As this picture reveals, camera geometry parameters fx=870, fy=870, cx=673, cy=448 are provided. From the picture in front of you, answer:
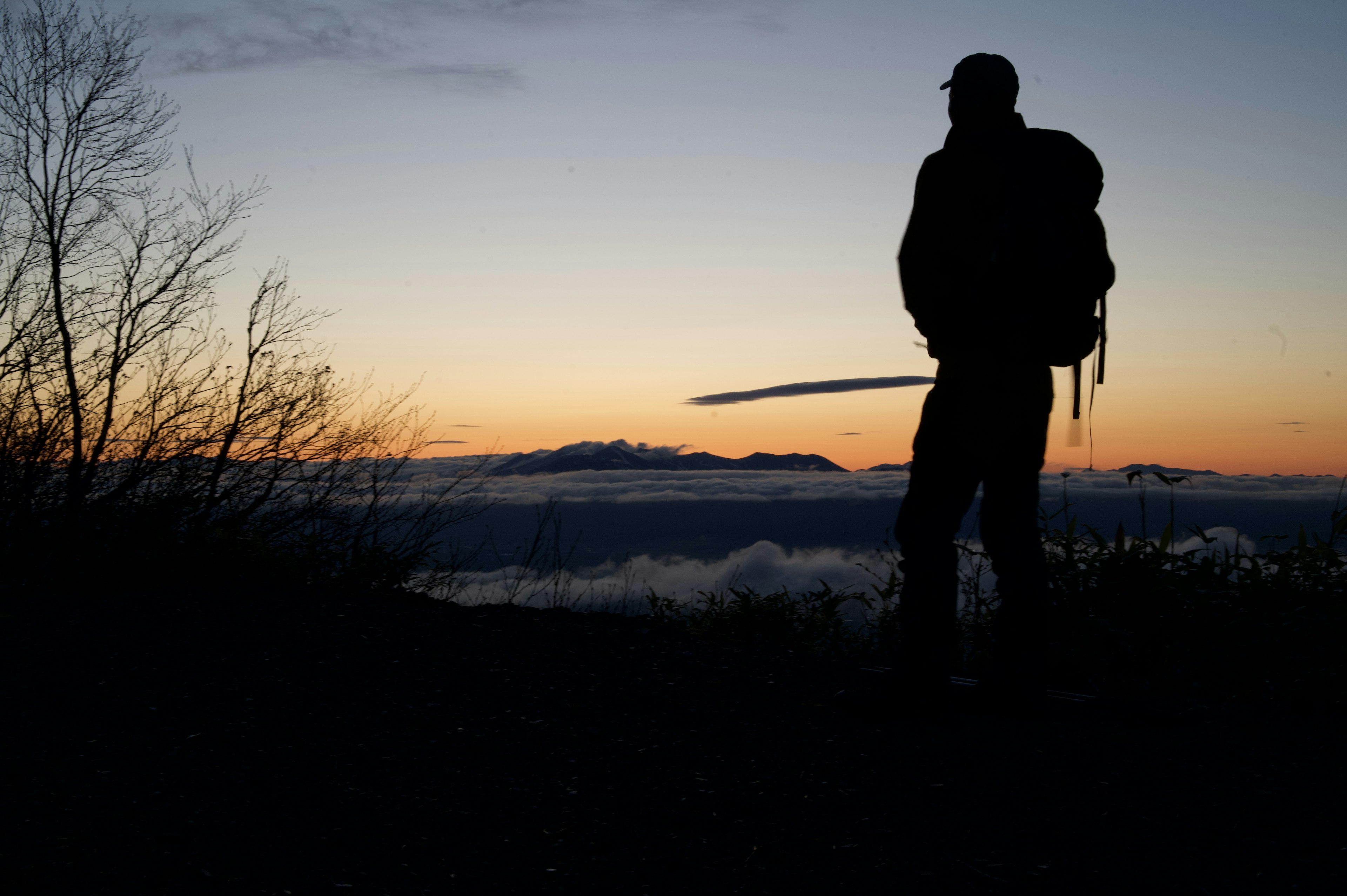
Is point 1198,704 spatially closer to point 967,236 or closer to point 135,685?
point 967,236

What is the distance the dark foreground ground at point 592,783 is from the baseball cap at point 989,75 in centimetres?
214

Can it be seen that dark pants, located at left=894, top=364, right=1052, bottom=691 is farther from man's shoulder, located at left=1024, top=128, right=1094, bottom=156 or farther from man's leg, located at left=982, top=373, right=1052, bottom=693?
man's shoulder, located at left=1024, top=128, right=1094, bottom=156

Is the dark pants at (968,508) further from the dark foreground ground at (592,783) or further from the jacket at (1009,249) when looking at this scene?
the dark foreground ground at (592,783)

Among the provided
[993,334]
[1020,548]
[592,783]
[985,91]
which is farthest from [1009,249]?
[592,783]

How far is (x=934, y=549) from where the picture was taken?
9.78ft

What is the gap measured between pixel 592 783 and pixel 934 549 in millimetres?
1373

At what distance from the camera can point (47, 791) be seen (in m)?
2.39

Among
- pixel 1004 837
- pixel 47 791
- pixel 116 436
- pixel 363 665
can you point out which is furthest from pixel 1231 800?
pixel 116 436

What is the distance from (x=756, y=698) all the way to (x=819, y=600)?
2345mm

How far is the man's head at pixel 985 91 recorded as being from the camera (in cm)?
296

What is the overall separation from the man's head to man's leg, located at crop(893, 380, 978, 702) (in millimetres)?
914

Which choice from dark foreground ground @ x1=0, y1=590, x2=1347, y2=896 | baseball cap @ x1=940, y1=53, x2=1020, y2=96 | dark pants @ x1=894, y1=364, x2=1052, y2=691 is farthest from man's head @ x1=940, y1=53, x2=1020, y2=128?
dark foreground ground @ x1=0, y1=590, x2=1347, y2=896

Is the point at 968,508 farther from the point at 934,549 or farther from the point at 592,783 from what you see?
the point at 592,783

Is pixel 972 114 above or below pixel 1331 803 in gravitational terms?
above
